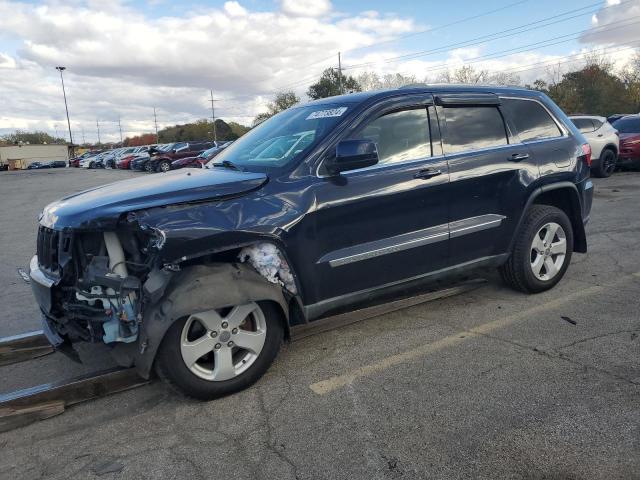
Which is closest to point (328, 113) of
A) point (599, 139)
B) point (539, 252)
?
point (539, 252)

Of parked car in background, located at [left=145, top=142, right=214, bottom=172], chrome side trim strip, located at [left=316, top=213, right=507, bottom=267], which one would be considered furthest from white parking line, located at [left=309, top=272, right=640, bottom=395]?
parked car in background, located at [left=145, top=142, right=214, bottom=172]

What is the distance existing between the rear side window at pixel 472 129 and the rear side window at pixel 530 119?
0.19 metres

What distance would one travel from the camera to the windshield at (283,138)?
3818 millimetres

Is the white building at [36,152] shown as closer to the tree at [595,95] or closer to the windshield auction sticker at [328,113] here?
the tree at [595,95]

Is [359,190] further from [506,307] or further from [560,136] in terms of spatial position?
[560,136]

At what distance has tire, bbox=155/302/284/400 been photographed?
315cm

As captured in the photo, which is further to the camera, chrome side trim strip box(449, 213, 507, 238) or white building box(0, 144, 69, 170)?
white building box(0, 144, 69, 170)

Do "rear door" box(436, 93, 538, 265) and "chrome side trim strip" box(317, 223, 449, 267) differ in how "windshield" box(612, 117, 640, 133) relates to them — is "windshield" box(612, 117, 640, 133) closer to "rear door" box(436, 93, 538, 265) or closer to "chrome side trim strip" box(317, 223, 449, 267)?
"rear door" box(436, 93, 538, 265)

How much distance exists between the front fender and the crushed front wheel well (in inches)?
124

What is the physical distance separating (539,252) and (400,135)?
191 cm

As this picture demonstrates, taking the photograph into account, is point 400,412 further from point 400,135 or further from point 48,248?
point 48,248

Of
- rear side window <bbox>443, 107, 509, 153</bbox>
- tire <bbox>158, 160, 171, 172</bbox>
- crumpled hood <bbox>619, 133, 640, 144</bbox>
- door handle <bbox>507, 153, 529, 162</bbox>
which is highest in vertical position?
tire <bbox>158, 160, 171, 172</bbox>

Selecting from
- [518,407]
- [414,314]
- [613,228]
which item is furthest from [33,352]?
[613,228]

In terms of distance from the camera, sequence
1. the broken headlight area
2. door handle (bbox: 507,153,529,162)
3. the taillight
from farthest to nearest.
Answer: the taillight < door handle (bbox: 507,153,529,162) < the broken headlight area
